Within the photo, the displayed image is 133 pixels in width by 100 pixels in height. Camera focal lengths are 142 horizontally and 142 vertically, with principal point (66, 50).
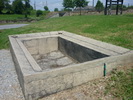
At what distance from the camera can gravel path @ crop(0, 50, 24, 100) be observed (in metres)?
3.44

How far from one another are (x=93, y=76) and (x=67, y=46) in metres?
3.42

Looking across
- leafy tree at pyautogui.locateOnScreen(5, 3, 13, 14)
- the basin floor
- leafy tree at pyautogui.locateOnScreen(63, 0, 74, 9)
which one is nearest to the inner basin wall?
the basin floor

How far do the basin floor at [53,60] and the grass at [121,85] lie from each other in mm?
2945

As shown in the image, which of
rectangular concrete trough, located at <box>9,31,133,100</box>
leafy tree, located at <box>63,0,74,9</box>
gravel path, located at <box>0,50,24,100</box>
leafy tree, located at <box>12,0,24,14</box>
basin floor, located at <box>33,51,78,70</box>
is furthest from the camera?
leafy tree, located at <box>12,0,24,14</box>

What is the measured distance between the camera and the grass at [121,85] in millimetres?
3016

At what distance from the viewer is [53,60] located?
698 cm

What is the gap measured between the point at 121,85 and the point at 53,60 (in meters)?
4.17

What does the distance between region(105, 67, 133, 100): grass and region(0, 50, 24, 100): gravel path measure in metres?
2.09

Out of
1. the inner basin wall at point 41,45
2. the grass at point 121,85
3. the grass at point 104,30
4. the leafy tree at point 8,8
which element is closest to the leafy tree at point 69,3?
the leafy tree at point 8,8

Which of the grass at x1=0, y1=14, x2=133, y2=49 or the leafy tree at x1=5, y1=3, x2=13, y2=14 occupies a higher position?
the leafy tree at x1=5, y1=3, x2=13, y2=14

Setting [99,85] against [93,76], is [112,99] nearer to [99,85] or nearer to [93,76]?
[99,85]

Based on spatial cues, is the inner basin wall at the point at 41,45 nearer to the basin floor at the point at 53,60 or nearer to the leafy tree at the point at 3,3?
the basin floor at the point at 53,60

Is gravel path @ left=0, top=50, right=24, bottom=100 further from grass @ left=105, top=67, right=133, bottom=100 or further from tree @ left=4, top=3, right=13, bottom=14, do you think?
tree @ left=4, top=3, right=13, bottom=14

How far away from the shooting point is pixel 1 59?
6230 mm
